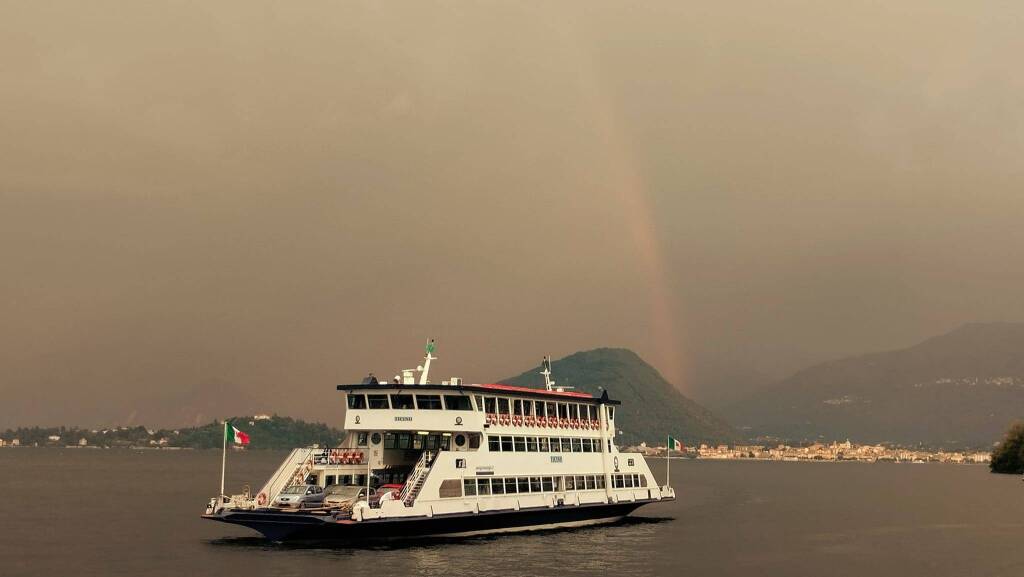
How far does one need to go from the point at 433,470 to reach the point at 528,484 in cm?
797

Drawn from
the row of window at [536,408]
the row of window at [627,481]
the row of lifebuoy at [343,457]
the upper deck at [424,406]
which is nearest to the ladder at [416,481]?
the upper deck at [424,406]

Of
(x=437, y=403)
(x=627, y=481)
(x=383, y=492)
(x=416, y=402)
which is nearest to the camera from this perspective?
(x=383, y=492)

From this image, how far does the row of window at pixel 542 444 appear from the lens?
51.8 meters

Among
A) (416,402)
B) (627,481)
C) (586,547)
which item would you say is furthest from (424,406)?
(627,481)

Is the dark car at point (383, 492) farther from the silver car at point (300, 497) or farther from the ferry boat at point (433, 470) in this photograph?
the silver car at point (300, 497)

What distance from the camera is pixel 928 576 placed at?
2013 inches

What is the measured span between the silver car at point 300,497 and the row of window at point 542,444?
29.0 feet

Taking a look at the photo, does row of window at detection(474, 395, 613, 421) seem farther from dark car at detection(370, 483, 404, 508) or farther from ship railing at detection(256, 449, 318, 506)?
ship railing at detection(256, 449, 318, 506)

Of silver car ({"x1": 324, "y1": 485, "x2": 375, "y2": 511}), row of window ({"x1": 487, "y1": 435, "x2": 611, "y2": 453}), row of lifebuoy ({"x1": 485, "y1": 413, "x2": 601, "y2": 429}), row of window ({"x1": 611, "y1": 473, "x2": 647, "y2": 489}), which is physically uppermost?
row of lifebuoy ({"x1": 485, "y1": 413, "x2": 601, "y2": 429})

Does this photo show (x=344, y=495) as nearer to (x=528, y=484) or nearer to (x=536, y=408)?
(x=528, y=484)

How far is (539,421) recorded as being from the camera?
55375mm

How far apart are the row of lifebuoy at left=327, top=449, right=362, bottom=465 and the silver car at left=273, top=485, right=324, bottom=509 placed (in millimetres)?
1834

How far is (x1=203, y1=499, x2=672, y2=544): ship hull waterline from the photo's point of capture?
44.5m

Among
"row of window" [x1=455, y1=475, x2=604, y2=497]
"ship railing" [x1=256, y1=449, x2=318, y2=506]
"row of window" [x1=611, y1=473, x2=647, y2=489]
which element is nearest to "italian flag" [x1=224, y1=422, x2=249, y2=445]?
"ship railing" [x1=256, y1=449, x2=318, y2=506]
